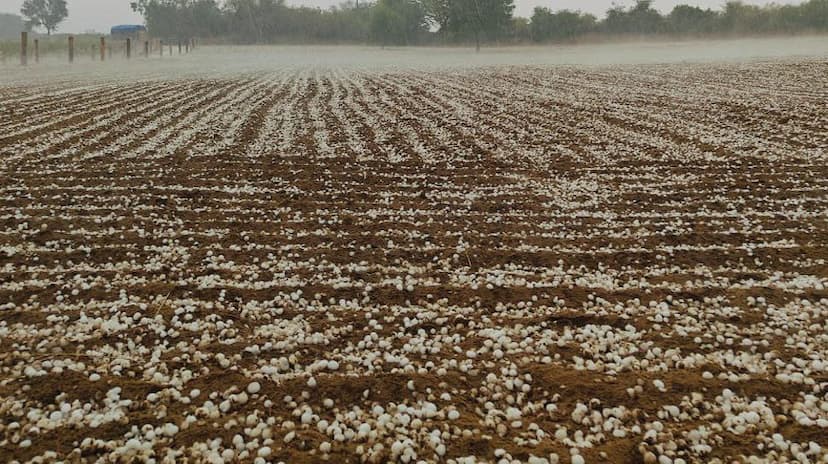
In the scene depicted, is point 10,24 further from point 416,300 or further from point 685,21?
point 416,300

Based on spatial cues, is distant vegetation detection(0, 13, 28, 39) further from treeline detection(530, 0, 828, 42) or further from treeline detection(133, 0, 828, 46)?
treeline detection(530, 0, 828, 42)

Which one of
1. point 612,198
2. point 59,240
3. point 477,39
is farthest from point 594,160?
point 477,39

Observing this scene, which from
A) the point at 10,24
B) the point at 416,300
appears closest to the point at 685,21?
the point at 416,300

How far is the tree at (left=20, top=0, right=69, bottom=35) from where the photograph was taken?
85.6 m

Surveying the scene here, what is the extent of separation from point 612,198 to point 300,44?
244ft

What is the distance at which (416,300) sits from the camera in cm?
425

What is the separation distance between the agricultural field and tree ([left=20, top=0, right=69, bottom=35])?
97.0 metres

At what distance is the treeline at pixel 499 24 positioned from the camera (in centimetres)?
5325

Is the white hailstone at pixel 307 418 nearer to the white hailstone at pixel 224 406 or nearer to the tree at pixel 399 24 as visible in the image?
the white hailstone at pixel 224 406

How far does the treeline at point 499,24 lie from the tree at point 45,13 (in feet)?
77.0

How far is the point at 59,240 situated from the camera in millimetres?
5238

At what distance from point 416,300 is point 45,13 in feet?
345

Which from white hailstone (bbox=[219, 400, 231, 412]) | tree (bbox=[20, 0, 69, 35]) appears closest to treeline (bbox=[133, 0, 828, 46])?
tree (bbox=[20, 0, 69, 35])

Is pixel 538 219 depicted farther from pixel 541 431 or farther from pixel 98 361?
pixel 98 361
